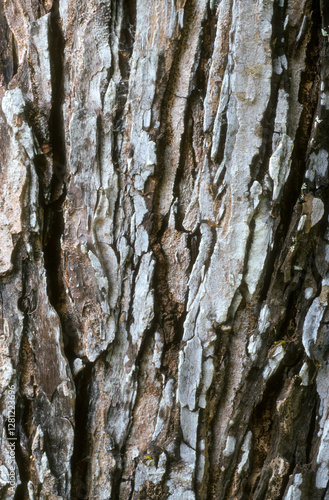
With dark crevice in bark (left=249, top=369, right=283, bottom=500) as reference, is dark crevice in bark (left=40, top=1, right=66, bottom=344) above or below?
above

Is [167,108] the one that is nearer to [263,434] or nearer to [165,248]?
[165,248]

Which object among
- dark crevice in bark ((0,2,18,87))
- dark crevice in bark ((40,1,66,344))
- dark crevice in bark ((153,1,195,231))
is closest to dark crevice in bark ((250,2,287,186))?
dark crevice in bark ((153,1,195,231))

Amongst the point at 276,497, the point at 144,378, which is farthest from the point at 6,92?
the point at 276,497

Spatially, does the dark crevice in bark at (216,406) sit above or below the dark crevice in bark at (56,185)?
below

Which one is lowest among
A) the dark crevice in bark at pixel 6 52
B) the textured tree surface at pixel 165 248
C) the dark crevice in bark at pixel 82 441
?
the dark crevice in bark at pixel 82 441

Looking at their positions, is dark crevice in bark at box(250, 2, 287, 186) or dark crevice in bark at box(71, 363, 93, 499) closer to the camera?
dark crevice in bark at box(250, 2, 287, 186)

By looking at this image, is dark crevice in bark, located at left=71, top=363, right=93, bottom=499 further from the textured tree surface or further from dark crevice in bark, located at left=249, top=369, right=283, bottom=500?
dark crevice in bark, located at left=249, top=369, right=283, bottom=500

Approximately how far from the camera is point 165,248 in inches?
33.6

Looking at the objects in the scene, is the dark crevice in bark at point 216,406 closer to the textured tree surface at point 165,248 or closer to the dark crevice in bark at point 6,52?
the textured tree surface at point 165,248

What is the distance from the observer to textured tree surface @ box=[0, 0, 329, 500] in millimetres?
795

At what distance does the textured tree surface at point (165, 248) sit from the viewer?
795 mm

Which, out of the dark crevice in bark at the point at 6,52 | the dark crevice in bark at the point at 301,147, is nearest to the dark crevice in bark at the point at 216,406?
the dark crevice in bark at the point at 301,147

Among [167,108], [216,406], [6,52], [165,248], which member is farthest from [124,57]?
[216,406]

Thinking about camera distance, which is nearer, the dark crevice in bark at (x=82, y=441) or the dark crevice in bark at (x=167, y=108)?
the dark crevice in bark at (x=167, y=108)
